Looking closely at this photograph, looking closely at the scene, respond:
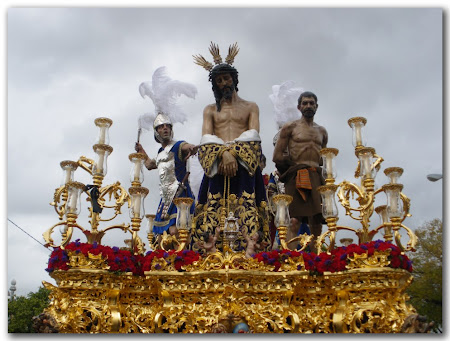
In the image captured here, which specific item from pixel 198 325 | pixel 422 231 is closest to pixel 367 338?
pixel 198 325

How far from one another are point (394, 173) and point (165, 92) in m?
6.47

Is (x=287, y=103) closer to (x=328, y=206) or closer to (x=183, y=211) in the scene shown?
(x=328, y=206)

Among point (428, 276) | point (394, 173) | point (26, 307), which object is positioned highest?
point (394, 173)

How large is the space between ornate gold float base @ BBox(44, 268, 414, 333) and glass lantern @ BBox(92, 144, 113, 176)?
187 centimetres

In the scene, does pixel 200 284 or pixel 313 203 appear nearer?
pixel 200 284

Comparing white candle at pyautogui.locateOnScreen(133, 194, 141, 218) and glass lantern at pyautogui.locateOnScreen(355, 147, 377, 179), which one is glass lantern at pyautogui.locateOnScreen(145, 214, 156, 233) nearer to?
white candle at pyautogui.locateOnScreen(133, 194, 141, 218)

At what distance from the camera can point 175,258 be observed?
6.95 meters

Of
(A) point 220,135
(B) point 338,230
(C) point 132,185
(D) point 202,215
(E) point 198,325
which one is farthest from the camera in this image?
(A) point 220,135

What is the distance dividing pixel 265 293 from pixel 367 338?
1.57 meters

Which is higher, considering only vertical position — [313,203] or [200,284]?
[313,203]

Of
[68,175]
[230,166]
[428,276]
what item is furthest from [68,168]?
[428,276]

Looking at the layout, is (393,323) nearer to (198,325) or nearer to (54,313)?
(198,325)

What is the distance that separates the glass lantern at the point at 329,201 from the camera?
283 inches

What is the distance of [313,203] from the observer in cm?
951
